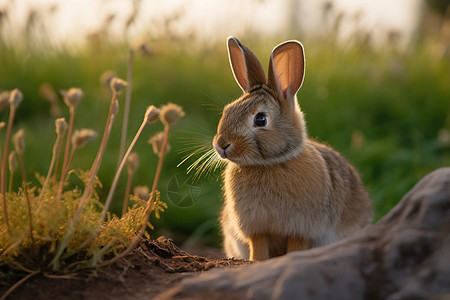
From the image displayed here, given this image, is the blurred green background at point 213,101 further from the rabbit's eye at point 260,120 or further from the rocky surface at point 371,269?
the rocky surface at point 371,269

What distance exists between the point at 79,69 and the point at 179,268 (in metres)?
4.73

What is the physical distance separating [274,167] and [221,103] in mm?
2651

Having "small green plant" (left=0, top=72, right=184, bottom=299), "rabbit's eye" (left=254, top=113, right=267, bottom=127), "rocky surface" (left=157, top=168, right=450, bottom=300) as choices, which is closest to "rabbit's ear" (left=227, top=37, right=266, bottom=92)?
"rabbit's eye" (left=254, top=113, right=267, bottom=127)

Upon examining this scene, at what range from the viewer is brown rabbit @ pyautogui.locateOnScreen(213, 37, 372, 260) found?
315cm

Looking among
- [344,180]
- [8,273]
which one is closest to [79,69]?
[344,180]

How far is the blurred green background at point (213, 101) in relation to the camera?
524 cm

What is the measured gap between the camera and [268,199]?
10.6 ft

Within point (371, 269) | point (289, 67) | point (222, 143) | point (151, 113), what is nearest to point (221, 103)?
point (289, 67)

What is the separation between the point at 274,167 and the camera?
3.27 m

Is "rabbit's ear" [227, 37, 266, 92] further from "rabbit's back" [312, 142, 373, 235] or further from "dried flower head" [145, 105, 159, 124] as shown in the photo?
"dried flower head" [145, 105, 159, 124]

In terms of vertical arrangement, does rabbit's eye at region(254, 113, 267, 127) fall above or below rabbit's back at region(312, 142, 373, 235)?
above

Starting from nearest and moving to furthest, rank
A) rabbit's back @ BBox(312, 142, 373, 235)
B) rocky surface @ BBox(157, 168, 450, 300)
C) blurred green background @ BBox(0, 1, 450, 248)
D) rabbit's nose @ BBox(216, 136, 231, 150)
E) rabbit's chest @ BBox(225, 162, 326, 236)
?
rocky surface @ BBox(157, 168, 450, 300), rabbit's nose @ BBox(216, 136, 231, 150), rabbit's chest @ BBox(225, 162, 326, 236), rabbit's back @ BBox(312, 142, 373, 235), blurred green background @ BBox(0, 1, 450, 248)

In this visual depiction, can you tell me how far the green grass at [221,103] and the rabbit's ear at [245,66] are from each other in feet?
4.66

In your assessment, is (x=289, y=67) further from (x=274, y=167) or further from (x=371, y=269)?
(x=371, y=269)
